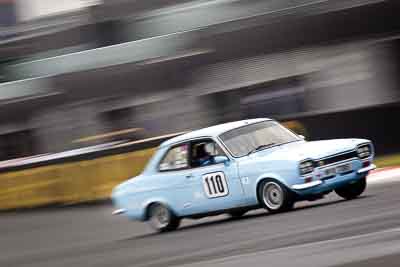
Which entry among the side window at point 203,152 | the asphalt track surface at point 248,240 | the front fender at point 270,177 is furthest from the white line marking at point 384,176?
the front fender at point 270,177

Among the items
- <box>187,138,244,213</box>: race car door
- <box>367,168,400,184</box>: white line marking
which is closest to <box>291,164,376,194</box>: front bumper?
<box>187,138,244,213</box>: race car door

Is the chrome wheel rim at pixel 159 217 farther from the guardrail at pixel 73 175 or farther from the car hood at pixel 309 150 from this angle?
the guardrail at pixel 73 175

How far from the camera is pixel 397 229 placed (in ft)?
31.0

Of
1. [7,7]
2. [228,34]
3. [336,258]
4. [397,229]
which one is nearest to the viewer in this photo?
[336,258]

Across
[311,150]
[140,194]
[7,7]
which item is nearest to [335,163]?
[311,150]

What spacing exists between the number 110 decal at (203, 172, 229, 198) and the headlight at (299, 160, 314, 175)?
1191mm

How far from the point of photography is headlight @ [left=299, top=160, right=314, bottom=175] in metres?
12.6

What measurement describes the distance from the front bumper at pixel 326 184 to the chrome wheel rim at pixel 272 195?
311 mm

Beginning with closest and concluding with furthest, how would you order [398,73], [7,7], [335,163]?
[335,163], [398,73], [7,7]

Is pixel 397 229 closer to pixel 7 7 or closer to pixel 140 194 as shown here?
pixel 140 194

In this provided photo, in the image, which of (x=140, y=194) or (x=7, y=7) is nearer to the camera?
(x=140, y=194)

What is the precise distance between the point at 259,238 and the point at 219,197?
2663 mm

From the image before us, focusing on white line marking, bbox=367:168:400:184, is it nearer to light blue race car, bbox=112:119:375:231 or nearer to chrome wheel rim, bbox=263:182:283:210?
light blue race car, bbox=112:119:375:231

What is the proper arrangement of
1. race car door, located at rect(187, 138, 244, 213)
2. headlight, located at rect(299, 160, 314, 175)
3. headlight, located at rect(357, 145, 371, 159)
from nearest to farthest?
headlight, located at rect(299, 160, 314, 175) < headlight, located at rect(357, 145, 371, 159) < race car door, located at rect(187, 138, 244, 213)
